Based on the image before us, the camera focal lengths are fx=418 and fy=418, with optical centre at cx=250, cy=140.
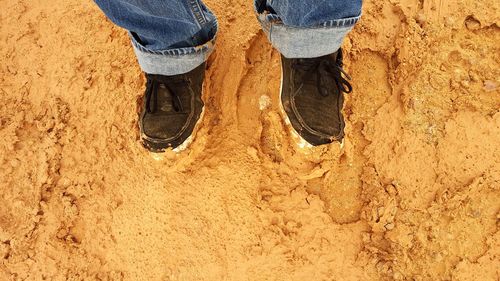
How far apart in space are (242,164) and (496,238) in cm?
85

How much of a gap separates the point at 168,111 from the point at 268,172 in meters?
0.39

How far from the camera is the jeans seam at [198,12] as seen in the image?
1099mm

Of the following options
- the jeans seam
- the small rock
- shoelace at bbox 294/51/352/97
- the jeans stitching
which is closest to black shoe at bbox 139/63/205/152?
the jeans stitching

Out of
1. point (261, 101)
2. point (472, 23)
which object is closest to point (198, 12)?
point (261, 101)

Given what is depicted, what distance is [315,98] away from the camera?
1.33 metres

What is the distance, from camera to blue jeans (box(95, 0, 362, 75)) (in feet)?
3.35

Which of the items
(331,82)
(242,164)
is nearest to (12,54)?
(242,164)

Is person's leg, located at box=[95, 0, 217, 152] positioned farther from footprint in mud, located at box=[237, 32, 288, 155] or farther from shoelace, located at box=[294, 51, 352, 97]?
shoelace, located at box=[294, 51, 352, 97]

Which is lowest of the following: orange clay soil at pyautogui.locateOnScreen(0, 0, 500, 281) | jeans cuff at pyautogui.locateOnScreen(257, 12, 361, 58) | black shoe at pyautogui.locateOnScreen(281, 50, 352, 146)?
orange clay soil at pyautogui.locateOnScreen(0, 0, 500, 281)

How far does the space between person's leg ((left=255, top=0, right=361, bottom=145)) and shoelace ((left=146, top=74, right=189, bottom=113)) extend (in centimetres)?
34

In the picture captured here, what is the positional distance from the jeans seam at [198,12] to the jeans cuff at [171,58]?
0.09 meters

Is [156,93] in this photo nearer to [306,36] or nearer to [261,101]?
[261,101]

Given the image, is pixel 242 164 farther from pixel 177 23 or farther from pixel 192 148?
pixel 177 23

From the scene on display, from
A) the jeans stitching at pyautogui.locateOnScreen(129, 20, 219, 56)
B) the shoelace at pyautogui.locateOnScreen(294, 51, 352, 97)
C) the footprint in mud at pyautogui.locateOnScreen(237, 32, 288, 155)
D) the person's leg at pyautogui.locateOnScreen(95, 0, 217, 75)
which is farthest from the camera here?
the footprint in mud at pyautogui.locateOnScreen(237, 32, 288, 155)
